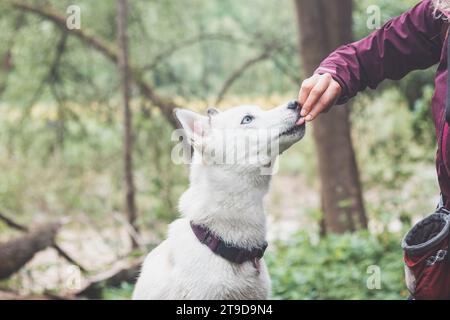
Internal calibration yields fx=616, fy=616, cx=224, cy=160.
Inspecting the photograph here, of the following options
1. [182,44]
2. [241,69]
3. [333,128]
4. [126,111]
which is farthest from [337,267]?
[182,44]

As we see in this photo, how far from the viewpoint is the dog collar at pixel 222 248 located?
2953 mm

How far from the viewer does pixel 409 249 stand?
233 centimetres

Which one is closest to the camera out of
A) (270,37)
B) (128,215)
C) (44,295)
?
(44,295)

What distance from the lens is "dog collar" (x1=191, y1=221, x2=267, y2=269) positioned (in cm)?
295

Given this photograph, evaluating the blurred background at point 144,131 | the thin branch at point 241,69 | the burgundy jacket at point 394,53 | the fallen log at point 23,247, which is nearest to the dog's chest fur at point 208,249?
the burgundy jacket at point 394,53

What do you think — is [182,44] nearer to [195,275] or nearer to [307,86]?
[195,275]

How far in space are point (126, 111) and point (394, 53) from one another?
181 inches

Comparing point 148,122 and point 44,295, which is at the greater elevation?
point 148,122

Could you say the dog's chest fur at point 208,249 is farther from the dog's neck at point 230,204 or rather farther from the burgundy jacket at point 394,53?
the burgundy jacket at point 394,53

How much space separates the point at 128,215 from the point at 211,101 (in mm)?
2946

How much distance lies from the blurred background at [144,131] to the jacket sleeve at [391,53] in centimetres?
389

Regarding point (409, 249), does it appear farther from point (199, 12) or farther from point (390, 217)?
point (199, 12)

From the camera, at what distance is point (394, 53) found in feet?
8.41

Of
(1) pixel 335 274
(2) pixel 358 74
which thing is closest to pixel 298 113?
(2) pixel 358 74
